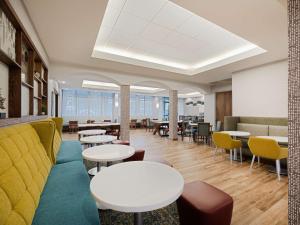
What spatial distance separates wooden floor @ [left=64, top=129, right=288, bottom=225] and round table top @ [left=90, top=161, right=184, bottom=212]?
132cm

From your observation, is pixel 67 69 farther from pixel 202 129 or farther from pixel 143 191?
pixel 202 129

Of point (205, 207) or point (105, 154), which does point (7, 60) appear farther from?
point (205, 207)

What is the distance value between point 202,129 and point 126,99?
132 inches

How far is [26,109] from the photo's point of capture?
255 cm

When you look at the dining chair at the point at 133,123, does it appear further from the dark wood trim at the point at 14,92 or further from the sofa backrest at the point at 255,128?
the dark wood trim at the point at 14,92

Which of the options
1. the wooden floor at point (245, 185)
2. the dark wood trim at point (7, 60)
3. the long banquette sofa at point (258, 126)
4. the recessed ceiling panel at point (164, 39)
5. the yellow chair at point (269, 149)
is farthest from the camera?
the long banquette sofa at point (258, 126)

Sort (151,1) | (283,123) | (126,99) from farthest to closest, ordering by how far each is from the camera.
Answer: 1. (126,99)
2. (283,123)
3. (151,1)

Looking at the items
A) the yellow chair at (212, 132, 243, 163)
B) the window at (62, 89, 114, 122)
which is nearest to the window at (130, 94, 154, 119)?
the window at (62, 89, 114, 122)

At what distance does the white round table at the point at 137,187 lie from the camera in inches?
33.4

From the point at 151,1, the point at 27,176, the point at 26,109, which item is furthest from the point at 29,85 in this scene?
the point at 151,1

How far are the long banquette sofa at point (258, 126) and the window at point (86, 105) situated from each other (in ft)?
30.9

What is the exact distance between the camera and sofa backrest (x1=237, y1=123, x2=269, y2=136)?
4390 mm

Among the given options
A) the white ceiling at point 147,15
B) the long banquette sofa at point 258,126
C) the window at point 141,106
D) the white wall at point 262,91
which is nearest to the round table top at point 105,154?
the white ceiling at point 147,15

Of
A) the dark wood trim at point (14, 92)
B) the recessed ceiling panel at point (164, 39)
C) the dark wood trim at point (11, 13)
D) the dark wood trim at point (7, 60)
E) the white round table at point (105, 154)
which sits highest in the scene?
the recessed ceiling panel at point (164, 39)
